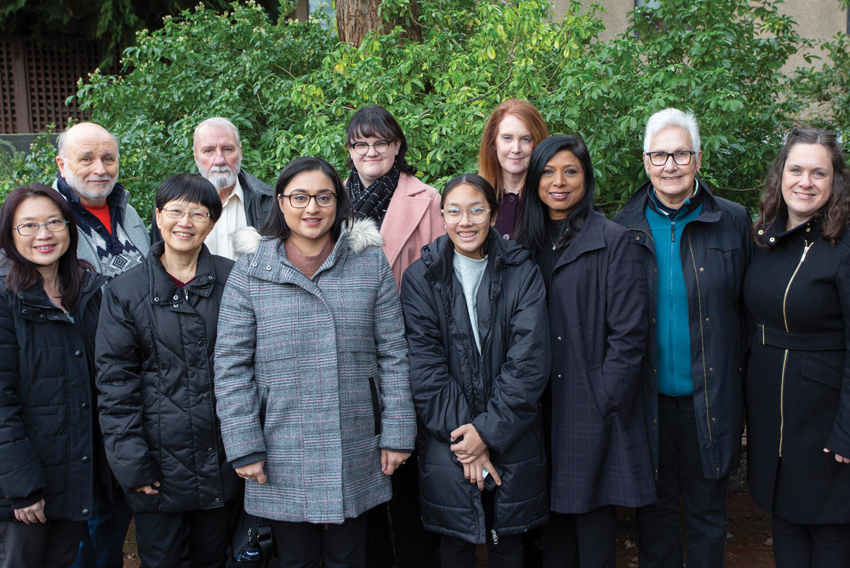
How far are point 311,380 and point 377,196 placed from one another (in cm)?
118

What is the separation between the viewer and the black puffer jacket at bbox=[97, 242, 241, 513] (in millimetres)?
2777

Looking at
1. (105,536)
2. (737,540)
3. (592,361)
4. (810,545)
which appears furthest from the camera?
(737,540)

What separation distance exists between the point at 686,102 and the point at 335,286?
10.5 ft

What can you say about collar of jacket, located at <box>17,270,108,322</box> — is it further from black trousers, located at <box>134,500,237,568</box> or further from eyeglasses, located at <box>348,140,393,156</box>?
eyeglasses, located at <box>348,140,393,156</box>

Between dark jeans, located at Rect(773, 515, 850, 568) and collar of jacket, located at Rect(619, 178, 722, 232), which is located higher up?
collar of jacket, located at Rect(619, 178, 722, 232)

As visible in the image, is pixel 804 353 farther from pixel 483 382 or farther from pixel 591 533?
pixel 483 382

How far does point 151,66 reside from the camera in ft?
20.1


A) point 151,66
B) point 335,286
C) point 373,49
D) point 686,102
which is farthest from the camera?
point 151,66

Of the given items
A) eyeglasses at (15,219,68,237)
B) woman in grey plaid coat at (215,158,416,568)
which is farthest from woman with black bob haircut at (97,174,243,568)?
eyeglasses at (15,219,68,237)

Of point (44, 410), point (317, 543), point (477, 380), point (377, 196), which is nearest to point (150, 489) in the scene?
point (44, 410)

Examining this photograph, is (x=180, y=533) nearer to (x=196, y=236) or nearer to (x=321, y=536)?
(x=321, y=536)

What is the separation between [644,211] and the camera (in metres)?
3.25

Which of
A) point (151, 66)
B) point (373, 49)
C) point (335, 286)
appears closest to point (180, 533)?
point (335, 286)

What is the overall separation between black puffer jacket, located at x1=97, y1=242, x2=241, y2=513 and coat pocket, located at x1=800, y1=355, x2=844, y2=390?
256cm
